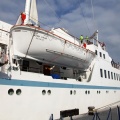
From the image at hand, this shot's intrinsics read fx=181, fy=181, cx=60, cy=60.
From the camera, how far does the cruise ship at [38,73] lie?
9852 mm

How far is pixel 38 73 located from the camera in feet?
38.8

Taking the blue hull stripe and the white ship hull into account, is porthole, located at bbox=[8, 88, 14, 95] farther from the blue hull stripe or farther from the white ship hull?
the white ship hull

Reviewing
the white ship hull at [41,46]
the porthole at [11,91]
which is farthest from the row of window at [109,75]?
the porthole at [11,91]

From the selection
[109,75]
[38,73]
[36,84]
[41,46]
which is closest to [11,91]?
[36,84]

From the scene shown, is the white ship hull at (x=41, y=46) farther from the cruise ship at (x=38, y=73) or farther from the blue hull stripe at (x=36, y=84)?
the blue hull stripe at (x=36, y=84)

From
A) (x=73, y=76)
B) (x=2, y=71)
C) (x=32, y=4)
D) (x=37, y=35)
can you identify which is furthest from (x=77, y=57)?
(x=2, y=71)

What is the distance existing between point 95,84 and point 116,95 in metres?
6.62

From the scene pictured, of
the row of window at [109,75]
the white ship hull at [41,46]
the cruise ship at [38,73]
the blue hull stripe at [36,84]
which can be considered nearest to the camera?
the blue hull stripe at [36,84]

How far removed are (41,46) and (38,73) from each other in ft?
5.82

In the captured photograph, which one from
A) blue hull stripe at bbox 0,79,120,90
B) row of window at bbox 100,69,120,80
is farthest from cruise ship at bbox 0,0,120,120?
row of window at bbox 100,69,120,80

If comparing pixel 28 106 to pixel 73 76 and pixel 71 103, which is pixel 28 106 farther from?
pixel 73 76

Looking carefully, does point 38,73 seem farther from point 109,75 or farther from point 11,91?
point 109,75

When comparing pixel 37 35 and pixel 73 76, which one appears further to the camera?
pixel 73 76

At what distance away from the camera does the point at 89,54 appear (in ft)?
52.1
